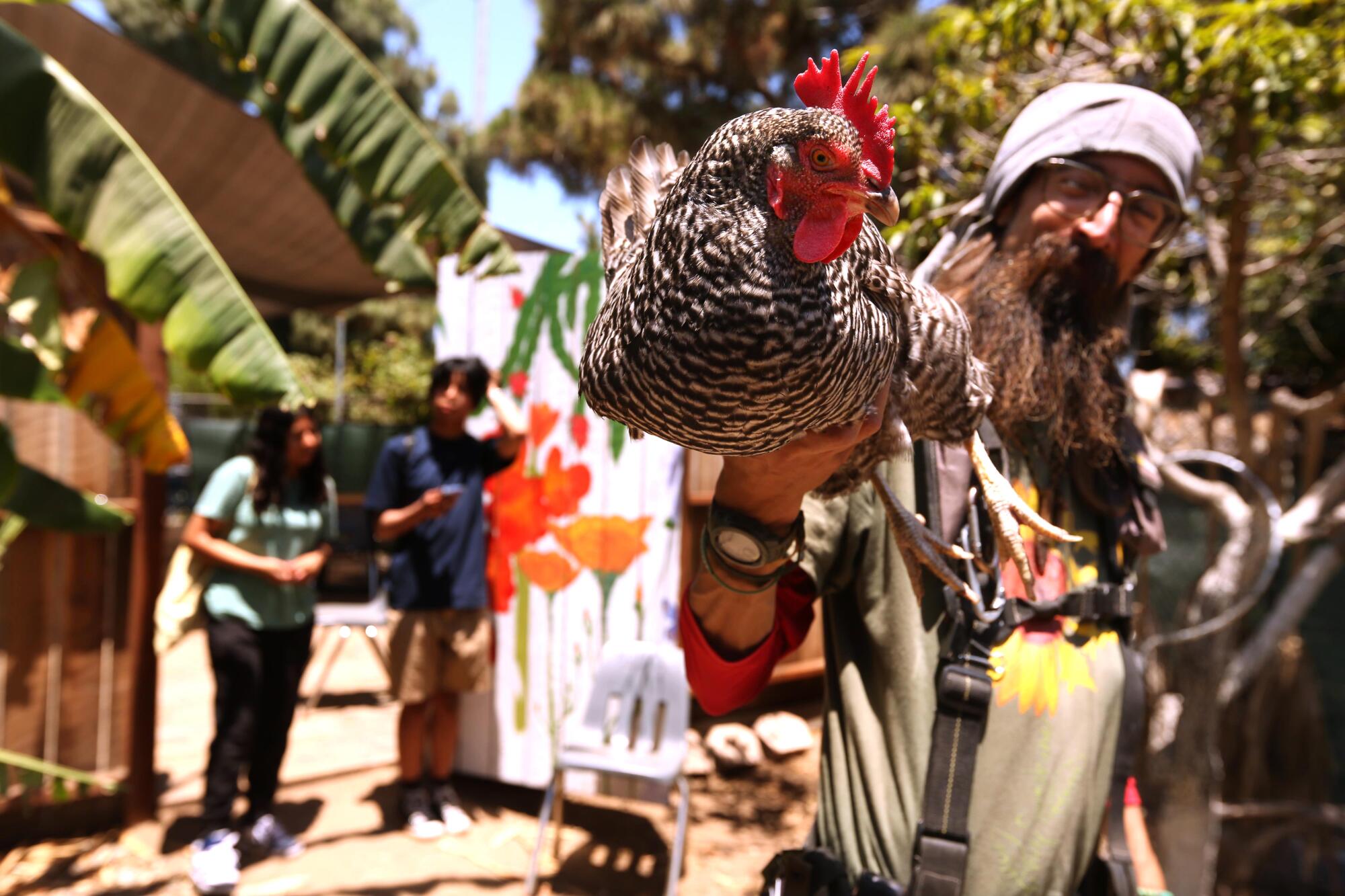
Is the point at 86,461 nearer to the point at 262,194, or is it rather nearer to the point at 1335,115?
the point at 262,194

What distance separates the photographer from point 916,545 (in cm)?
120

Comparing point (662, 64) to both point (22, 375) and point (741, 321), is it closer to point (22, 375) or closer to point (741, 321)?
point (22, 375)

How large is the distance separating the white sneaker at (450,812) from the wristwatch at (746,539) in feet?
11.0

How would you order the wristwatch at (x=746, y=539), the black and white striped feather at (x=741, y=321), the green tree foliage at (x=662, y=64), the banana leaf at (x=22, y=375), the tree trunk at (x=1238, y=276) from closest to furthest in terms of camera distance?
the black and white striped feather at (x=741, y=321)
the wristwatch at (x=746, y=539)
the banana leaf at (x=22, y=375)
the tree trunk at (x=1238, y=276)
the green tree foliage at (x=662, y=64)

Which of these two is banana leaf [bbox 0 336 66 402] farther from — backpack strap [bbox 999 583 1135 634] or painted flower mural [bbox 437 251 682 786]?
backpack strap [bbox 999 583 1135 634]

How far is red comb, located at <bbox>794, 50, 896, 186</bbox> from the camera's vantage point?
0.96m

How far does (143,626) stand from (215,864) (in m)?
1.11

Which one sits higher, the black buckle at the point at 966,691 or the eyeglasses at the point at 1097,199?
the eyeglasses at the point at 1097,199

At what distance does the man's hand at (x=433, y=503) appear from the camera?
3.65m

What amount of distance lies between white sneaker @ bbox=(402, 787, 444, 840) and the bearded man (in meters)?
2.99

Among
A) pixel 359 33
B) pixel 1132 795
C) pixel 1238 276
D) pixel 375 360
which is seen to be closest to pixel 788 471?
pixel 1132 795

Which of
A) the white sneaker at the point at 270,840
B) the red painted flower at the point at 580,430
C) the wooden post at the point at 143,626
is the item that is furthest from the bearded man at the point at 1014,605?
the wooden post at the point at 143,626

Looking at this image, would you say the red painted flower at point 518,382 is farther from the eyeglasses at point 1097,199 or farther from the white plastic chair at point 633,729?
the eyeglasses at point 1097,199

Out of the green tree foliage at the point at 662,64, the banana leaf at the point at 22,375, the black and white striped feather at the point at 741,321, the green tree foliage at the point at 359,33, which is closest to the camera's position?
the black and white striped feather at the point at 741,321
